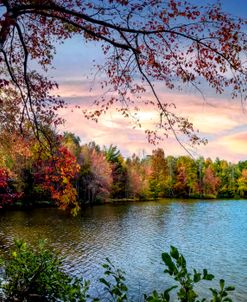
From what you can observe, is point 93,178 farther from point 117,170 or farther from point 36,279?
point 36,279

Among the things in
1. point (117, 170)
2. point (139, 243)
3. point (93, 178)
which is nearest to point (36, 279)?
point (139, 243)

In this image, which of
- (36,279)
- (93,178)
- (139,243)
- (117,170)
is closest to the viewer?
(36,279)

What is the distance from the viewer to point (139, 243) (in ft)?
92.8

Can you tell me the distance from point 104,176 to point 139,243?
4538 cm

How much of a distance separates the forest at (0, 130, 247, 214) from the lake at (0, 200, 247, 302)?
3.45 m

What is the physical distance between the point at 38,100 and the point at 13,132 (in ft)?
21.4

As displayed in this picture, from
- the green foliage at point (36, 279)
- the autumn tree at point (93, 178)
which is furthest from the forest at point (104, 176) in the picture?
the green foliage at point (36, 279)

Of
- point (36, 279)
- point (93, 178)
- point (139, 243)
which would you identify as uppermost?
point (93, 178)

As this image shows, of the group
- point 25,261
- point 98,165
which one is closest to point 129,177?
point 98,165

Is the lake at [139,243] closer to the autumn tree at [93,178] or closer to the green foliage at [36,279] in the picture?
the green foliage at [36,279]

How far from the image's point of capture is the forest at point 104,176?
16.7 metres

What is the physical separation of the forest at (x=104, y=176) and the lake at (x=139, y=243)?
11.3ft

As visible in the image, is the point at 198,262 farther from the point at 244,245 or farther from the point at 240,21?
the point at 240,21

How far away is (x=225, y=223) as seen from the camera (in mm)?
42688
